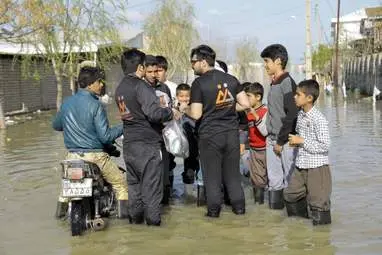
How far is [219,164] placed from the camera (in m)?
6.82

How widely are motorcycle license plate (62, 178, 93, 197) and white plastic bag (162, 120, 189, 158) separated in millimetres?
1141

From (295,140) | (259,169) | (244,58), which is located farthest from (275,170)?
(244,58)

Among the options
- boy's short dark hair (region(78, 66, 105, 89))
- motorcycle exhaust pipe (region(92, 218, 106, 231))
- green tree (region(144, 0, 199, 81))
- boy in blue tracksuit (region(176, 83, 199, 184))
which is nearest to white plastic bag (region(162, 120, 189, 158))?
boy in blue tracksuit (region(176, 83, 199, 184))

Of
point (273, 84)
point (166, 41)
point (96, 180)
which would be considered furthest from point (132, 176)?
point (166, 41)

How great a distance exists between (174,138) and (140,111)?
68 centimetres

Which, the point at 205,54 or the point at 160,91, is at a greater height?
the point at 205,54

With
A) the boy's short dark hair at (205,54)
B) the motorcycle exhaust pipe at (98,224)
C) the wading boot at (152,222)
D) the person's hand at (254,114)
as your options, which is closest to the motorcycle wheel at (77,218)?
the motorcycle exhaust pipe at (98,224)

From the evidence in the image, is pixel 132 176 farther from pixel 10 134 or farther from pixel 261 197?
pixel 10 134

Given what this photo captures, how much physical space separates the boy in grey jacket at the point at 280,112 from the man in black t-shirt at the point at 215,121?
0.33 metres

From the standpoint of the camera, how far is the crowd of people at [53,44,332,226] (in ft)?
20.4

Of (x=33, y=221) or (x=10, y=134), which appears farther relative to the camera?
(x=10, y=134)

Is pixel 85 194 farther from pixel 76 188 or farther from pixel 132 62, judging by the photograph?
pixel 132 62

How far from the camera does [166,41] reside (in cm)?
4562

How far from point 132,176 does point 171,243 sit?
0.95 m
